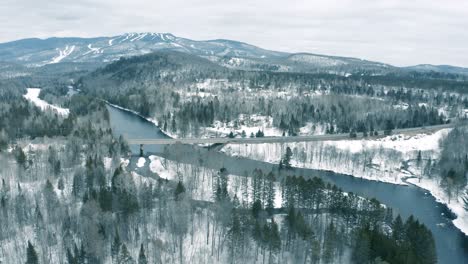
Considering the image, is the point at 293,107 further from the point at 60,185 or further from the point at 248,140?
the point at 60,185

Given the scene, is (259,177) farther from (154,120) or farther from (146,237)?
(154,120)

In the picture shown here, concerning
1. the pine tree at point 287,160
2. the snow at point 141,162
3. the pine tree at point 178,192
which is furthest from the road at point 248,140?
the pine tree at point 178,192

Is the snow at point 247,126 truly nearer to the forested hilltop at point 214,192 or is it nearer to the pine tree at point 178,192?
the forested hilltop at point 214,192

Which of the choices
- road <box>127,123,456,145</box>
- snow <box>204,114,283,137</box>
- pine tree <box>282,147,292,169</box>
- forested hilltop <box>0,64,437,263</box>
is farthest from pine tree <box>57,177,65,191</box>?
snow <box>204,114,283,137</box>

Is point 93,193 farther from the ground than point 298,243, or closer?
farther from the ground

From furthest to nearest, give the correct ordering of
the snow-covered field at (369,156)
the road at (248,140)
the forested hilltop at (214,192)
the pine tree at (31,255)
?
the road at (248,140) < the snow-covered field at (369,156) < the forested hilltop at (214,192) < the pine tree at (31,255)

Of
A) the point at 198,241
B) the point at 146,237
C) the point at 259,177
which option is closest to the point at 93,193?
the point at 146,237

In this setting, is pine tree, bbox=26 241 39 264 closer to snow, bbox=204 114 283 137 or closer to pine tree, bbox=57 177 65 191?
pine tree, bbox=57 177 65 191

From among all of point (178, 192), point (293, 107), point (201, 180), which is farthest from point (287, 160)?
point (293, 107)
